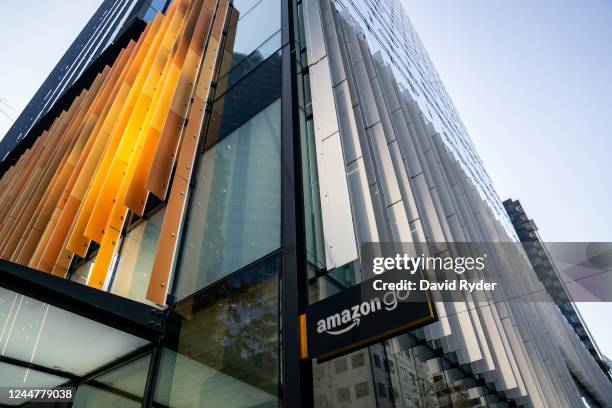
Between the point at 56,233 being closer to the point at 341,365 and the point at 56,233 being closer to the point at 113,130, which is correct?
the point at 113,130

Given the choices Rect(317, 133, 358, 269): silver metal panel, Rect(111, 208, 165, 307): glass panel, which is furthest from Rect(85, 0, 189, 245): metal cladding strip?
Rect(317, 133, 358, 269): silver metal panel

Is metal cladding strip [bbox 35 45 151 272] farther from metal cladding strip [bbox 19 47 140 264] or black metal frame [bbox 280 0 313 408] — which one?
black metal frame [bbox 280 0 313 408]

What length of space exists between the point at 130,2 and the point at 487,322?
41935mm

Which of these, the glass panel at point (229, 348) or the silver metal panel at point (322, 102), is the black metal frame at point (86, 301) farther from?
the silver metal panel at point (322, 102)

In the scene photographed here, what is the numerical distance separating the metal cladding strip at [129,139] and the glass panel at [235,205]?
2.25m

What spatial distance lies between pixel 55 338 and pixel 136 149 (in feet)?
15.2

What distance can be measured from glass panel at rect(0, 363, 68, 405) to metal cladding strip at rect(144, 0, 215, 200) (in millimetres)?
3694

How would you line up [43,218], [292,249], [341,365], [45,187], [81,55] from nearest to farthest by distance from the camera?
[341,365]
[292,249]
[43,218]
[45,187]
[81,55]

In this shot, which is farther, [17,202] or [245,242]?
[17,202]

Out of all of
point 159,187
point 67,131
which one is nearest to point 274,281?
point 159,187

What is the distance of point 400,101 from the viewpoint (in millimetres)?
14047

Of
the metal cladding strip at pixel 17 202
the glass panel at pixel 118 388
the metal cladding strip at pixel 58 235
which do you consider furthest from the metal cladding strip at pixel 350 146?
the metal cladding strip at pixel 17 202

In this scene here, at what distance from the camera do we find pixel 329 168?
22.6 ft

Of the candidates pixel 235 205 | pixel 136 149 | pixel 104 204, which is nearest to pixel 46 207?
pixel 104 204
